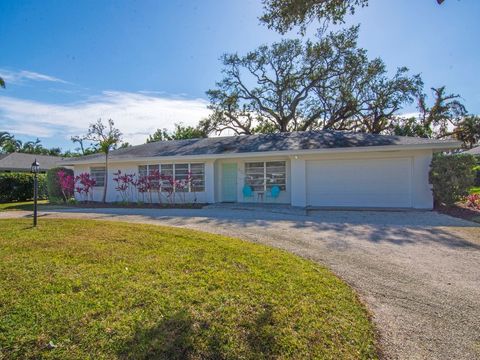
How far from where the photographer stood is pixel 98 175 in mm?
17344

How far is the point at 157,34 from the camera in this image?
11570 mm

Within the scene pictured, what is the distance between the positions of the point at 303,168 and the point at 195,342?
1139 centimetres

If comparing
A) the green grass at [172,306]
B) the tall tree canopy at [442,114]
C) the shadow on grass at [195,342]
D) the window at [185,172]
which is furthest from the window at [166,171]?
the tall tree canopy at [442,114]

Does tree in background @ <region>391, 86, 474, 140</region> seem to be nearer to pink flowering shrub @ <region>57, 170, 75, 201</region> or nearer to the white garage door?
the white garage door

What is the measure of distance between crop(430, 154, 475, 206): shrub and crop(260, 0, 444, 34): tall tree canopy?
653 centimetres

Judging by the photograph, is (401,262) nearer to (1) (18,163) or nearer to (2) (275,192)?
(2) (275,192)

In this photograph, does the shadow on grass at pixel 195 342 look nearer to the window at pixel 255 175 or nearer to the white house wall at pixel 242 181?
the white house wall at pixel 242 181

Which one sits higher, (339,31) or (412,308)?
(339,31)

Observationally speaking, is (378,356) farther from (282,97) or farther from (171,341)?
(282,97)

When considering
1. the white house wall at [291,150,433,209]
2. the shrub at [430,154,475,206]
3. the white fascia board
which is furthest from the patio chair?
the shrub at [430,154,475,206]

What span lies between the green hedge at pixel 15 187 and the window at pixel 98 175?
5727mm

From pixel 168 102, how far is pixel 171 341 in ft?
70.0

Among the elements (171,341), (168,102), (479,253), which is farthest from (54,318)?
(168,102)

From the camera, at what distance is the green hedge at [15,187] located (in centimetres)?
1861
